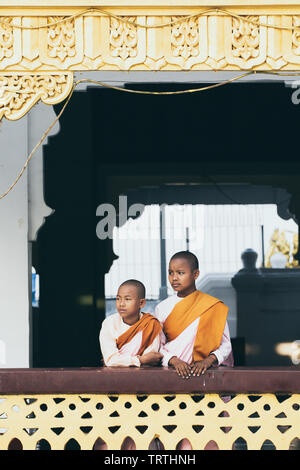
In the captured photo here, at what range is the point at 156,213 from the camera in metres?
6.87

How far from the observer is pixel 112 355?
438 centimetres

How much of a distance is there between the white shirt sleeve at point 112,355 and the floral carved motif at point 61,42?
71.4 inches

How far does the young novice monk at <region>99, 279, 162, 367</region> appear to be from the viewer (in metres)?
Result: 4.44

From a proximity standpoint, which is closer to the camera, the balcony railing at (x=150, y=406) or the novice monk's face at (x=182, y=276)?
the balcony railing at (x=150, y=406)

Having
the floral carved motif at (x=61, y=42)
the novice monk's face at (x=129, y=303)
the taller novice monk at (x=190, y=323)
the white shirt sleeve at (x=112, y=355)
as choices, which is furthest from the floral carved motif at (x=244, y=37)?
the white shirt sleeve at (x=112, y=355)

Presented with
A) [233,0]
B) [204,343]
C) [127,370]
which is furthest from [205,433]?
[233,0]

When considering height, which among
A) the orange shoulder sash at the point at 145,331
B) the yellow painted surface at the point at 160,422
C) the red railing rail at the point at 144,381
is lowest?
the yellow painted surface at the point at 160,422

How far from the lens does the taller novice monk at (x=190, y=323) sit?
4.39 m

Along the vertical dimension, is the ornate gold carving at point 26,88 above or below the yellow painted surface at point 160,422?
above

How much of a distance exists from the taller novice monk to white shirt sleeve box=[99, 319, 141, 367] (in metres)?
0.21

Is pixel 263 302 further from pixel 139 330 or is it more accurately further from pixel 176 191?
pixel 139 330

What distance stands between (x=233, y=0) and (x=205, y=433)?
2.40m

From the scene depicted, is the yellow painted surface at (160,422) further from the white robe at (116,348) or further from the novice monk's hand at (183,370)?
the white robe at (116,348)

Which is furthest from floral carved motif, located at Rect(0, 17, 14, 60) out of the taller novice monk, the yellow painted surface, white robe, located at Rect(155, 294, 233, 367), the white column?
the white column
